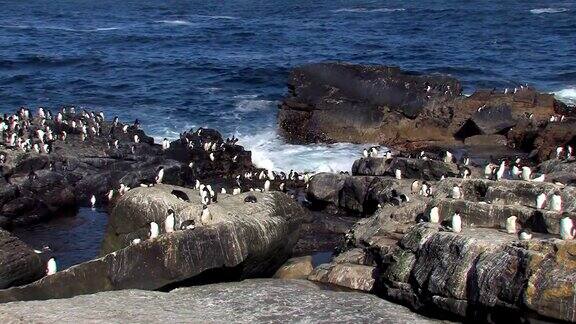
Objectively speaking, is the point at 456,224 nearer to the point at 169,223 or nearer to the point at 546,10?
the point at 169,223

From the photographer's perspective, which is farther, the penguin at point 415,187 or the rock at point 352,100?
the rock at point 352,100

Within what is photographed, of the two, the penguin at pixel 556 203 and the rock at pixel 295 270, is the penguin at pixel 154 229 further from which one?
the penguin at pixel 556 203

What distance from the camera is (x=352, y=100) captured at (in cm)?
5184

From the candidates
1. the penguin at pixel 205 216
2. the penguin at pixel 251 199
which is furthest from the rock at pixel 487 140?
the penguin at pixel 205 216

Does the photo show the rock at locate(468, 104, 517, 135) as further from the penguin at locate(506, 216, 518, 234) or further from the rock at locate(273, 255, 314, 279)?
the penguin at locate(506, 216, 518, 234)

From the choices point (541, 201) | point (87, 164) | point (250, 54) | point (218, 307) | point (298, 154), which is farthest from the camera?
point (250, 54)

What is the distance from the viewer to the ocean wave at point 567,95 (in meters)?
57.6

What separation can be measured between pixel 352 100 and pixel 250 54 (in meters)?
32.5

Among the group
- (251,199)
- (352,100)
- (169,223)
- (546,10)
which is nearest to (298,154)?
(352,100)

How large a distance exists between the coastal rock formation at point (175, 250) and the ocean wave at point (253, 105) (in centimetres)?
3315

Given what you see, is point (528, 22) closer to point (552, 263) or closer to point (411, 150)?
point (411, 150)

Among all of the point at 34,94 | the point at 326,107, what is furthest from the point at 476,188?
the point at 34,94

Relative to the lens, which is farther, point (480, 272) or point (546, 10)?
point (546, 10)

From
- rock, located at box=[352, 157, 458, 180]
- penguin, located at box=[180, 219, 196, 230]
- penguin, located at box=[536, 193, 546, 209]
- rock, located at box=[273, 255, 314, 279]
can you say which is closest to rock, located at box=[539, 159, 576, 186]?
rock, located at box=[352, 157, 458, 180]
